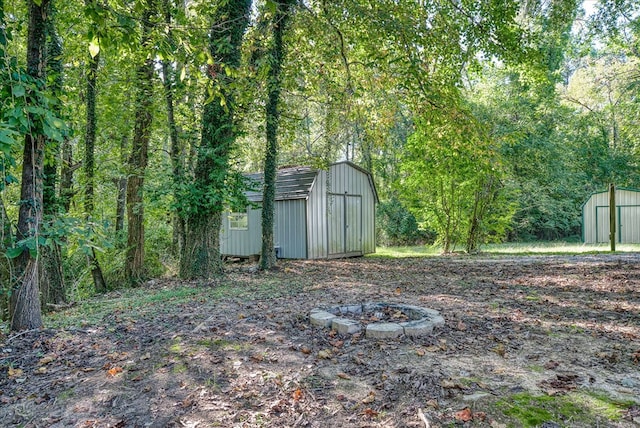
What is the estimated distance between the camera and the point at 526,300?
17.7 feet

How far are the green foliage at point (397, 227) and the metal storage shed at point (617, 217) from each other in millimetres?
7287

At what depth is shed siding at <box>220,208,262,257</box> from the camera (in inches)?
561

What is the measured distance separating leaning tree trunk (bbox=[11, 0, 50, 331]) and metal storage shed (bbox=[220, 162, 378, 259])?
9230 millimetres

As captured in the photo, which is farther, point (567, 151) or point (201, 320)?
point (567, 151)

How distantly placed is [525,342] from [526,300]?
2087 mm

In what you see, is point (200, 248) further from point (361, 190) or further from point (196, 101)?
point (361, 190)

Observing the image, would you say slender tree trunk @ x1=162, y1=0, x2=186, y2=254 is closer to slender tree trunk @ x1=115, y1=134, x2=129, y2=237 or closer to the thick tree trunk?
the thick tree trunk

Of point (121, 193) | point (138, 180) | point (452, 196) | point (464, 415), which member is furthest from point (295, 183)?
point (464, 415)

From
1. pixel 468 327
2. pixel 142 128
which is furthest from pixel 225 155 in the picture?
pixel 468 327

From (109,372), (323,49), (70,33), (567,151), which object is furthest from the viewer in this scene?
(567,151)

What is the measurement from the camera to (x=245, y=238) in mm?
14625

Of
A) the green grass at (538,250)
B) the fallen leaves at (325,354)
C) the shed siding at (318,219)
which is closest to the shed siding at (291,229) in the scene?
the shed siding at (318,219)

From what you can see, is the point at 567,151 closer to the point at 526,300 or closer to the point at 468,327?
the point at 526,300

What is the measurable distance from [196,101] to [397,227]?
50.5ft
